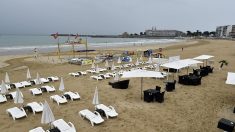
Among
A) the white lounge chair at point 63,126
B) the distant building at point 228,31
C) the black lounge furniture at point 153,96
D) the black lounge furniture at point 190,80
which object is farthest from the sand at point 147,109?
the distant building at point 228,31

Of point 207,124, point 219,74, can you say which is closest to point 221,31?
point 219,74

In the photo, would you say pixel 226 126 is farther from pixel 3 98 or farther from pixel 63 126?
pixel 3 98

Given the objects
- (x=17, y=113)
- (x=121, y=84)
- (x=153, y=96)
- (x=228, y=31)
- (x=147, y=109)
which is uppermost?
(x=228, y=31)

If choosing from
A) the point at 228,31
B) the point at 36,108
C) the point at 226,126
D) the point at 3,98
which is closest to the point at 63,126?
the point at 36,108

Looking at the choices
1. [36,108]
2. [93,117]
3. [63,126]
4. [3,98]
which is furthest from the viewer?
[3,98]

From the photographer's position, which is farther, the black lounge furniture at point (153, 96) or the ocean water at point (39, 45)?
the ocean water at point (39, 45)

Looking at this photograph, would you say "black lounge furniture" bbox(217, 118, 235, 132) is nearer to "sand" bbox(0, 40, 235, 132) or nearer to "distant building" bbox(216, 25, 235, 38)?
"sand" bbox(0, 40, 235, 132)

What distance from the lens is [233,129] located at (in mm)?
8477

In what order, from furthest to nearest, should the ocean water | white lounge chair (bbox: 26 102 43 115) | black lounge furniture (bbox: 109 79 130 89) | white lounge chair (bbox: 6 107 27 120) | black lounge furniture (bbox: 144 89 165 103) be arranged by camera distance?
the ocean water → black lounge furniture (bbox: 109 79 130 89) → black lounge furniture (bbox: 144 89 165 103) → white lounge chair (bbox: 26 102 43 115) → white lounge chair (bbox: 6 107 27 120)

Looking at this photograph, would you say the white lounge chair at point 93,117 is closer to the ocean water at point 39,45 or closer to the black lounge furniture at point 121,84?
the black lounge furniture at point 121,84

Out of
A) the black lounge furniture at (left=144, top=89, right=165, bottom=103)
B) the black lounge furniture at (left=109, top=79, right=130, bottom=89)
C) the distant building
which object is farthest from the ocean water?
the distant building

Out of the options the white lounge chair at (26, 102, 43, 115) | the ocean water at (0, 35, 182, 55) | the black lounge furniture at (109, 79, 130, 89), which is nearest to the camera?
the white lounge chair at (26, 102, 43, 115)

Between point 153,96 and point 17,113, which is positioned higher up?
point 153,96

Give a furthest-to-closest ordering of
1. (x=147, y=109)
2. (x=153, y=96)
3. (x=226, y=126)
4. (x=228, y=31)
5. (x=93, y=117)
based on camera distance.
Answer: (x=228, y=31)
(x=153, y=96)
(x=147, y=109)
(x=93, y=117)
(x=226, y=126)
